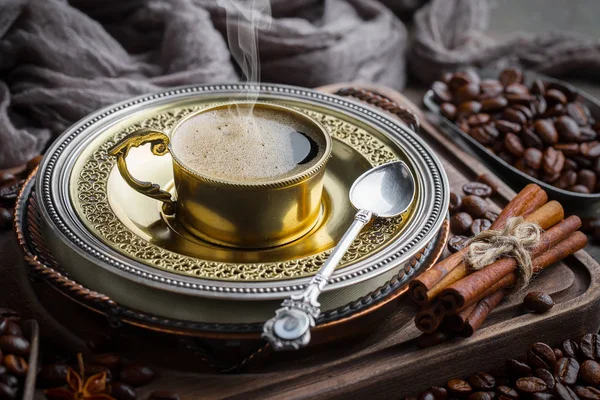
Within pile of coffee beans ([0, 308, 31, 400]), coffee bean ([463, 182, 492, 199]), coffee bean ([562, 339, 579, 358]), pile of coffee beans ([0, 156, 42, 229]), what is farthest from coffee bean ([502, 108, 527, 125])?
pile of coffee beans ([0, 308, 31, 400])

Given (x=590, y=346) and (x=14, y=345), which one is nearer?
(x=14, y=345)

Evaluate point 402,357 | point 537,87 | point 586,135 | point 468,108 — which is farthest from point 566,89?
point 402,357

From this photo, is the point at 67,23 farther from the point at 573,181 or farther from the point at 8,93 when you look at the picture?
the point at 573,181

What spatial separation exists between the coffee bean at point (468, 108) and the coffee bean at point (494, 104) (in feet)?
0.05

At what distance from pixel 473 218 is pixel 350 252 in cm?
39

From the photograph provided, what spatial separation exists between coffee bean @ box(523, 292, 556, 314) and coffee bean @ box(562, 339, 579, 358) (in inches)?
3.3

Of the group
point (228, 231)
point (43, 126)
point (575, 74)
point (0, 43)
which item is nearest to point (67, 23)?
point (0, 43)

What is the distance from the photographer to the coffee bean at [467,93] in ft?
5.60

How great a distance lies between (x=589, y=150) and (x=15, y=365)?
4.18ft

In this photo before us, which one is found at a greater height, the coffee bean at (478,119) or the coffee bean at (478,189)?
the coffee bean at (478,189)

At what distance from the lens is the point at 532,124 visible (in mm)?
1645

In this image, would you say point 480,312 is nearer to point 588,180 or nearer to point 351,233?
point 351,233

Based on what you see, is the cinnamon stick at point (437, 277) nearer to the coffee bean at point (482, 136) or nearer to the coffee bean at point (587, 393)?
the coffee bean at point (587, 393)

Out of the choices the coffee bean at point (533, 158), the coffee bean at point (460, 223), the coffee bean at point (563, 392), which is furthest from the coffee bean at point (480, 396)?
Answer: the coffee bean at point (533, 158)
